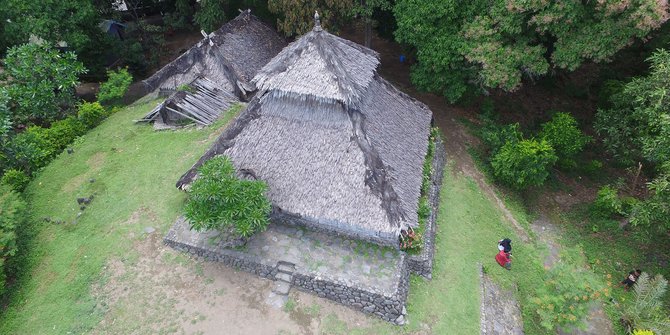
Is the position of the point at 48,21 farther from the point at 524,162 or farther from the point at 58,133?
the point at 524,162

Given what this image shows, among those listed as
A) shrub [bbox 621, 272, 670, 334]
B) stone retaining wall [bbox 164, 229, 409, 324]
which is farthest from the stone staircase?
shrub [bbox 621, 272, 670, 334]

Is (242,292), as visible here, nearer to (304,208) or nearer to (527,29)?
(304,208)

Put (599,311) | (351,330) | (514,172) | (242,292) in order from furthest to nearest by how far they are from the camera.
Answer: (514,172)
(599,311)
(242,292)
(351,330)

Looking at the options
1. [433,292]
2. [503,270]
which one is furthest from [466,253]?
[433,292]

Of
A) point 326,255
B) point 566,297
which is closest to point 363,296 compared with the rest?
point 326,255

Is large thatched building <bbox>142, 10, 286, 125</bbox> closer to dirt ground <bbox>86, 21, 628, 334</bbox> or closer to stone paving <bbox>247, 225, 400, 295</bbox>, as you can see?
dirt ground <bbox>86, 21, 628, 334</bbox>

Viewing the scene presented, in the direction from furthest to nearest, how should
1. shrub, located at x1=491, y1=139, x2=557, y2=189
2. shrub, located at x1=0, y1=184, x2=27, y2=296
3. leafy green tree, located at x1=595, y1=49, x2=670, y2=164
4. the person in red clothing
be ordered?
shrub, located at x1=491, y1=139, x2=557, y2=189 < the person in red clothing < leafy green tree, located at x1=595, y1=49, x2=670, y2=164 < shrub, located at x1=0, y1=184, x2=27, y2=296

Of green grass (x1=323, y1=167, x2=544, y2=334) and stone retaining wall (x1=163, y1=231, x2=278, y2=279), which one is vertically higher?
green grass (x1=323, y1=167, x2=544, y2=334)
